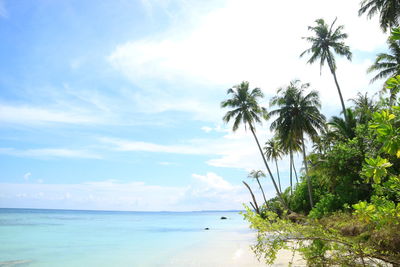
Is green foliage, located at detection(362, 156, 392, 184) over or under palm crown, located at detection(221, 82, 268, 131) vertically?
under

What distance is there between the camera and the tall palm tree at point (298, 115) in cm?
2364

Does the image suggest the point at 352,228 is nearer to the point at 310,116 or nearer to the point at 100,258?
the point at 100,258

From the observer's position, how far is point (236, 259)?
40.2 ft

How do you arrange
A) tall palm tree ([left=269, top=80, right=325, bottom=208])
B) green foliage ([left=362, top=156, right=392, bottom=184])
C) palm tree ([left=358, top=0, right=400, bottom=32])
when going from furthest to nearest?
tall palm tree ([left=269, top=80, right=325, bottom=208]) → palm tree ([left=358, top=0, right=400, bottom=32]) → green foliage ([left=362, top=156, right=392, bottom=184])

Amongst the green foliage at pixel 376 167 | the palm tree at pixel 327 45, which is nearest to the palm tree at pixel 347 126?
the palm tree at pixel 327 45

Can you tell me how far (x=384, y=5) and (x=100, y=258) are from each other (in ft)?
70.3

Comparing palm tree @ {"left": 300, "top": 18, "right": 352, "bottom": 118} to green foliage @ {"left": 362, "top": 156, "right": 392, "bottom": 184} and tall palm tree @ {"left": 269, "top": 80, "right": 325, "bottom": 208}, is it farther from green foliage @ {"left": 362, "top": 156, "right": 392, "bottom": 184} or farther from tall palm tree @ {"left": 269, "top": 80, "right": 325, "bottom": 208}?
green foliage @ {"left": 362, "top": 156, "right": 392, "bottom": 184}

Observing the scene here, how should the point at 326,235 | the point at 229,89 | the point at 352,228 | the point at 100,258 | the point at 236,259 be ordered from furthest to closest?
the point at 229,89
the point at 100,258
the point at 236,259
the point at 352,228
the point at 326,235

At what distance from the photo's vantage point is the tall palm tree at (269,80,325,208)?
77.6ft

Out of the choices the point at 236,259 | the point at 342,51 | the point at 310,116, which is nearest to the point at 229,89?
the point at 310,116

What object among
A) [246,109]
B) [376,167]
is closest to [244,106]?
[246,109]

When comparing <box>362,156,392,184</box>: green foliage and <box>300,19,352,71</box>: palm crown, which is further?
<box>300,19,352,71</box>: palm crown

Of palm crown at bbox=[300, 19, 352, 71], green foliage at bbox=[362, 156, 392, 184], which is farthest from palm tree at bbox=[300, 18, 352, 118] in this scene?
green foliage at bbox=[362, 156, 392, 184]

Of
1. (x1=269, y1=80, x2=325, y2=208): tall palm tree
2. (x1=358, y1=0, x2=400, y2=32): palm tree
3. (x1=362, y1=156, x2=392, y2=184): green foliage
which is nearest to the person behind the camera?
(x1=362, y1=156, x2=392, y2=184): green foliage
